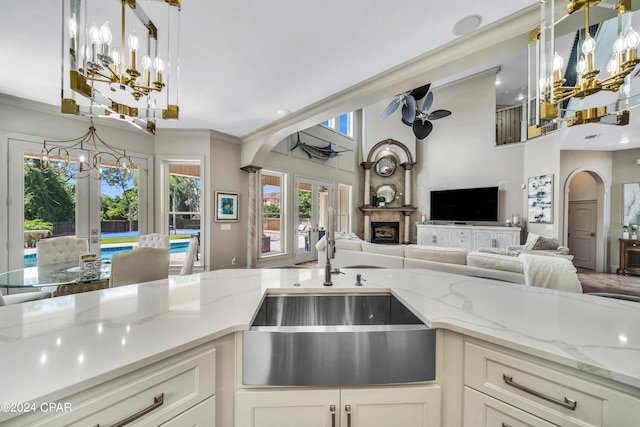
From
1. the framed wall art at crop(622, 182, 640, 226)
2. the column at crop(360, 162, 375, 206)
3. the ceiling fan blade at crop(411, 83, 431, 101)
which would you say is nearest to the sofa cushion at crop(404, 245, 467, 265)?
the ceiling fan blade at crop(411, 83, 431, 101)

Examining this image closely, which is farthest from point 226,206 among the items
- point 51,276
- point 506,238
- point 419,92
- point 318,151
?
point 506,238

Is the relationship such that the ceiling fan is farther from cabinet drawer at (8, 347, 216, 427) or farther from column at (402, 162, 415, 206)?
cabinet drawer at (8, 347, 216, 427)

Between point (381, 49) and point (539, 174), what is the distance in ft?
17.5

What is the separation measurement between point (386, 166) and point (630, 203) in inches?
212

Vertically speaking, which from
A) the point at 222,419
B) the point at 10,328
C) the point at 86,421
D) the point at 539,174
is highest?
the point at 539,174

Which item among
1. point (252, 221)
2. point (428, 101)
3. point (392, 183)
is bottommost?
point (252, 221)

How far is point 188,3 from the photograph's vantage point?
173cm

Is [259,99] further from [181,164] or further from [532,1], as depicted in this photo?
[532,1]

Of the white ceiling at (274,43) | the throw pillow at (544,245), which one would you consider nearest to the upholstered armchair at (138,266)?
the white ceiling at (274,43)

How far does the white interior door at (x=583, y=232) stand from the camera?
5.86 m

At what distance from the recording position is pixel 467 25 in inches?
74.4

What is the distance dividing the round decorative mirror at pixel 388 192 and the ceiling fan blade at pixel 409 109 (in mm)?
3405

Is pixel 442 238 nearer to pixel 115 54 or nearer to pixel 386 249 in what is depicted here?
pixel 386 249

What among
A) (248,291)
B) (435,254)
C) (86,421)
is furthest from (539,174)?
(86,421)
